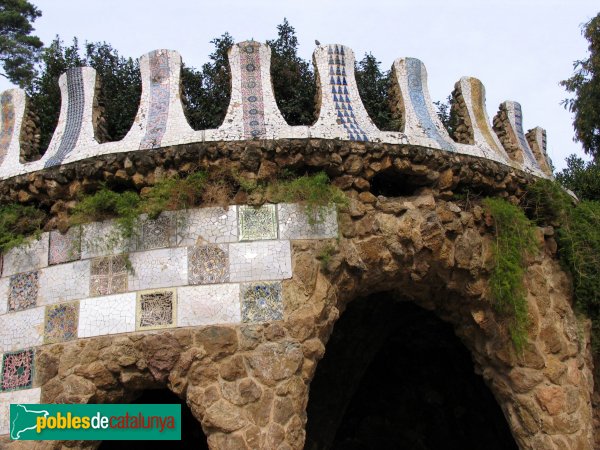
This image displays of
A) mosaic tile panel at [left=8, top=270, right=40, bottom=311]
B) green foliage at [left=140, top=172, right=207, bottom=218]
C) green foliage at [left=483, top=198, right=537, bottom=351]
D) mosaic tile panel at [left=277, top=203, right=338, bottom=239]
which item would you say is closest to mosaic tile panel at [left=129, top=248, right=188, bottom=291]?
green foliage at [left=140, top=172, right=207, bottom=218]

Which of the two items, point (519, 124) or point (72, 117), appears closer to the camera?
point (72, 117)

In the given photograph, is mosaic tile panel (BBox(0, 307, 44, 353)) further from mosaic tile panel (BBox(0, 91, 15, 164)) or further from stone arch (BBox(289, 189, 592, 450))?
stone arch (BBox(289, 189, 592, 450))

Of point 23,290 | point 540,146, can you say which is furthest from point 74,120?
point 540,146

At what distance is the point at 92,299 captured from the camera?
586 cm

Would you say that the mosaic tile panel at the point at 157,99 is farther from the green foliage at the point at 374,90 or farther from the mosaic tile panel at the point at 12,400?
the green foliage at the point at 374,90

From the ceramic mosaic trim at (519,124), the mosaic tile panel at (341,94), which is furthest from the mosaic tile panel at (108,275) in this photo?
the ceramic mosaic trim at (519,124)

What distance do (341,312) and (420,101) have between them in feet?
6.96

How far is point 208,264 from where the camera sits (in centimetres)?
577

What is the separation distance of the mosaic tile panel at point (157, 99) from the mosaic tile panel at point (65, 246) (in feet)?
3.05

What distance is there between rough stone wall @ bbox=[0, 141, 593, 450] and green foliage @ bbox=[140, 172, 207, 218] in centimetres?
15

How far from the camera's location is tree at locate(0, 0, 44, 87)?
16234mm

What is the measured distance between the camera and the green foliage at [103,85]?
336 inches

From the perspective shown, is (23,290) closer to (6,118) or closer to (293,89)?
(6,118)

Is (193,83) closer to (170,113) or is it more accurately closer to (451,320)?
(170,113)
